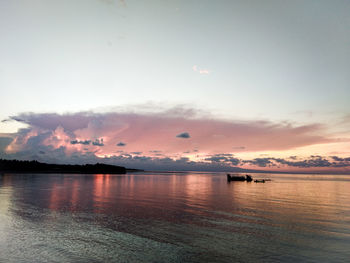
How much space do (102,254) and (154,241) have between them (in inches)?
213

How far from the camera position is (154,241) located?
24.0 m

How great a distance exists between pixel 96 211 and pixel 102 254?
66.9 feet

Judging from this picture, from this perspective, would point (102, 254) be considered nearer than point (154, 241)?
Yes

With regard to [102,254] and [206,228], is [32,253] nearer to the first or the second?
[102,254]

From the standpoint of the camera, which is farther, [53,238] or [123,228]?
[123,228]


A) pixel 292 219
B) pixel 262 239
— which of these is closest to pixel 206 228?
pixel 262 239

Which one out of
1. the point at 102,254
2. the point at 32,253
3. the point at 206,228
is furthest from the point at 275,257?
the point at 32,253

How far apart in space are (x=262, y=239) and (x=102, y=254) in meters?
16.1

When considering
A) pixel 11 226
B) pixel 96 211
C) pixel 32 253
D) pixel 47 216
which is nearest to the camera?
pixel 32 253

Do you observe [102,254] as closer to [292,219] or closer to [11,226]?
[11,226]

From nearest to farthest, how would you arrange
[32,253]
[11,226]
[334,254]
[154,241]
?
[32,253] < [334,254] < [154,241] < [11,226]

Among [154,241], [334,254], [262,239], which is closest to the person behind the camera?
[334,254]

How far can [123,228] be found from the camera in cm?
2875

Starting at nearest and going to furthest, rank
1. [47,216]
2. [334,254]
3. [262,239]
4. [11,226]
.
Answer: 1. [334,254]
2. [262,239]
3. [11,226]
4. [47,216]
